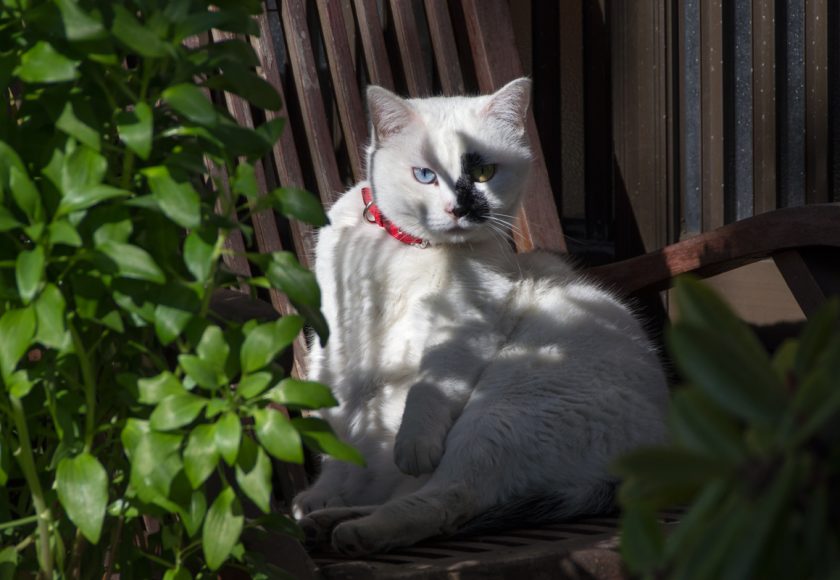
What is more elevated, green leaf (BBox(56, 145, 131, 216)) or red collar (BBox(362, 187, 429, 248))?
green leaf (BBox(56, 145, 131, 216))

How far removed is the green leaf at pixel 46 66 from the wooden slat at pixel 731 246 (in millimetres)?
1630

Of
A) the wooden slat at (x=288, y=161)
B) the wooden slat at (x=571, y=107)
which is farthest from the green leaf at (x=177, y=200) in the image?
the wooden slat at (x=571, y=107)

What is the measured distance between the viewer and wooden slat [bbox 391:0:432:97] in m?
2.68

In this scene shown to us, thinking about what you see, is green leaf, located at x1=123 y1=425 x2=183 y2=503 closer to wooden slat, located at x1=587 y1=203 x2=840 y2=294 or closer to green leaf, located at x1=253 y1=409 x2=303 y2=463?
green leaf, located at x1=253 y1=409 x2=303 y2=463

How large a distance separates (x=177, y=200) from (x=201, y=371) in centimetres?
15

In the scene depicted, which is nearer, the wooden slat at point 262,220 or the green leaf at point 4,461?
the green leaf at point 4,461

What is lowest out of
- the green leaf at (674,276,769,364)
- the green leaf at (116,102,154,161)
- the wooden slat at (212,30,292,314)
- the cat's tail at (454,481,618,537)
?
the cat's tail at (454,481,618,537)

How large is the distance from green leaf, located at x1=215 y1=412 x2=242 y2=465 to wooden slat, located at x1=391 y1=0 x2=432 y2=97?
1944mm

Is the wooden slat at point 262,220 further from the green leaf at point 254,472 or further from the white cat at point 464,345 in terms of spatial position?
the green leaf at point 254,472

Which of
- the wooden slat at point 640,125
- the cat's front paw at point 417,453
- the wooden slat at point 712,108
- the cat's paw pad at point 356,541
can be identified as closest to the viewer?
the cat's paw pad at point 356,541

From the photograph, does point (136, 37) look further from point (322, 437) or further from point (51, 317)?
point (322, 437)

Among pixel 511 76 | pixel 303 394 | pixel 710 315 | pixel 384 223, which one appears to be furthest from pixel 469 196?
pixel 710 315

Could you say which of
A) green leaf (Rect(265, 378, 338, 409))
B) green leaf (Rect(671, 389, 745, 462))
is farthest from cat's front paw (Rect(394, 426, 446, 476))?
green leaf (Rect(671, 389, 745, 462))

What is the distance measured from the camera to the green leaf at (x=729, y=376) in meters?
0.45
